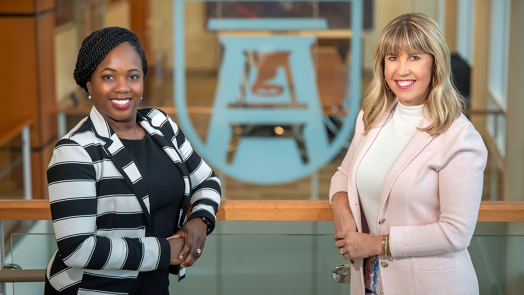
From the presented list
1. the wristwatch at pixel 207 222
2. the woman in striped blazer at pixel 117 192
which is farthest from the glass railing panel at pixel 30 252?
the wristwatch at pixel 207 222

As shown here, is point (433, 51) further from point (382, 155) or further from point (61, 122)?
point (61, 122)

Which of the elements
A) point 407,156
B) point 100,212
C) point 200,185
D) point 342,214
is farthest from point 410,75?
point 100,212

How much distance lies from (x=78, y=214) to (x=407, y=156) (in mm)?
957

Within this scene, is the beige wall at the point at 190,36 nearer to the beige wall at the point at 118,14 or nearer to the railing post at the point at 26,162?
the beige wall at the point at 118,14

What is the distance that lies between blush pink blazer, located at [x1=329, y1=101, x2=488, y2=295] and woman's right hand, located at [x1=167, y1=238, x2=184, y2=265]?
61 cm

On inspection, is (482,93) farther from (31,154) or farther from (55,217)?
(55,217)

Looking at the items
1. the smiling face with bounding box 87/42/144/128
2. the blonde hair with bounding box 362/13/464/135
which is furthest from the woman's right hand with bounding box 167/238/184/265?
the blonde hair with bounding box 362/13/464/135

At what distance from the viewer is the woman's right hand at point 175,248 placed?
1.65 meters

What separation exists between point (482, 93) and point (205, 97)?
3.34m

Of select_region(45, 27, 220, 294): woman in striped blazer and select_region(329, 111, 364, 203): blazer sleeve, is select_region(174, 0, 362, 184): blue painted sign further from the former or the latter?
select_region(45, 27, 220, 294): woman in striped blazer

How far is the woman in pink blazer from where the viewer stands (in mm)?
1570

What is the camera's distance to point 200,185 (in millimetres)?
1852

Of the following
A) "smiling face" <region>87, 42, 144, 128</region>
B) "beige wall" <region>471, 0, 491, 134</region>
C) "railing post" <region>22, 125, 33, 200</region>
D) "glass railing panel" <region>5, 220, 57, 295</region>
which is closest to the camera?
"smiling face" <region>87, 42, 144, 128</region>

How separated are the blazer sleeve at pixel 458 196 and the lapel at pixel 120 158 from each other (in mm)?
809
